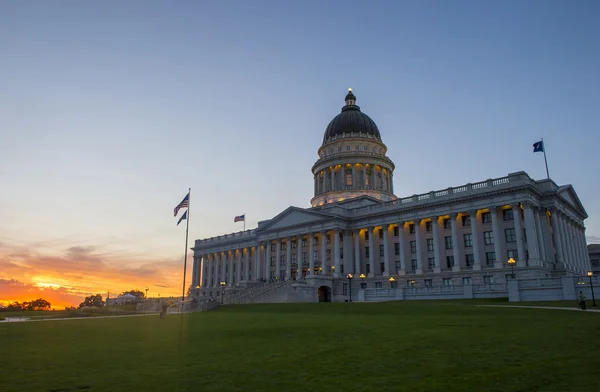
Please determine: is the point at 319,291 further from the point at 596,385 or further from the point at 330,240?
the point at 596,385

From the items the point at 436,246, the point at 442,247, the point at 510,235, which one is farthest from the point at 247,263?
the point at 510,235

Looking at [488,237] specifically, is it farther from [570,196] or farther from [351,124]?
[351,124]

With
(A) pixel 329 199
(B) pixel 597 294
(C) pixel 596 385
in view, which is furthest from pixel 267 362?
(A) pixel 329 199

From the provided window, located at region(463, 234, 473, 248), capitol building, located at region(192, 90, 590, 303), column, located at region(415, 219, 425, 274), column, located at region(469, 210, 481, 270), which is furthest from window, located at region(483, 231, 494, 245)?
column, located at region(415, 219, 425, 274)

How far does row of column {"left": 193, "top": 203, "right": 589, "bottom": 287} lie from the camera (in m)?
62.3

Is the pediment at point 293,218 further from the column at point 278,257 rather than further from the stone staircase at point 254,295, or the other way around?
the stone staircase at point 254,295

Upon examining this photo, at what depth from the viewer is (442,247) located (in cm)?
7119

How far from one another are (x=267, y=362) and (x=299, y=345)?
391 cm

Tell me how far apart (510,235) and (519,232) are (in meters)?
2.74

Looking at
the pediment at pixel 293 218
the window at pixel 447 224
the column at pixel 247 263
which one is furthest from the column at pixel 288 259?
the window at pixel 447 224

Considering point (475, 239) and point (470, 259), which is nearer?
point (475, 239)

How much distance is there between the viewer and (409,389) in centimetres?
852

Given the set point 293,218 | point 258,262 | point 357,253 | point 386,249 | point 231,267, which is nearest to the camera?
point 386,249

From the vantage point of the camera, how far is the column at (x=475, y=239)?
65.3 m
